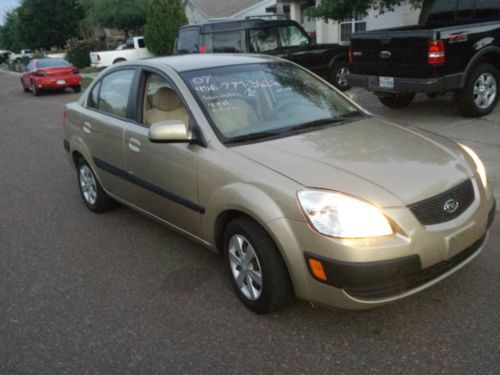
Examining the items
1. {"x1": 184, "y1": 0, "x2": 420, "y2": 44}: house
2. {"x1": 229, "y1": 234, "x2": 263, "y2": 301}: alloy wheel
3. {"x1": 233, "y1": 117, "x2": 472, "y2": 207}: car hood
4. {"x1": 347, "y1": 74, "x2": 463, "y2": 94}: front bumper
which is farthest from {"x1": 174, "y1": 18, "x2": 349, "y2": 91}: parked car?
{"x1": 229, "y1": 234, "x2": 263, "y2": 301}: alloy wheel

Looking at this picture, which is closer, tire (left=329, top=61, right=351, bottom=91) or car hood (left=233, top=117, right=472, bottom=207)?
car hood (left=233, top=117, right=472, bottom=207)

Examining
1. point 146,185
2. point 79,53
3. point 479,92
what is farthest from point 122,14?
point 146,185

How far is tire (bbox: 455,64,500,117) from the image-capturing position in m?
7.68

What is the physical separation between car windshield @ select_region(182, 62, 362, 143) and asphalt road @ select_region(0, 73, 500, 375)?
1.17 meters

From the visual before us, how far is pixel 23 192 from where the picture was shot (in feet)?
21.2

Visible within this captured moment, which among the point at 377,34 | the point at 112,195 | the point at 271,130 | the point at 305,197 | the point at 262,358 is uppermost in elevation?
the point at 377,34

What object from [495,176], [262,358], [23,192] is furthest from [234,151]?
[23,192]

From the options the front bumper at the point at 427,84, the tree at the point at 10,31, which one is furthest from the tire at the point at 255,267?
the tree at the point at 10,31

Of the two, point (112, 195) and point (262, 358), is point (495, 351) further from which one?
point (112, 195)

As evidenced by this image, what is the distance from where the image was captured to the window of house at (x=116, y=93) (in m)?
4.51

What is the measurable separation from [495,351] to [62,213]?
4.44 metres

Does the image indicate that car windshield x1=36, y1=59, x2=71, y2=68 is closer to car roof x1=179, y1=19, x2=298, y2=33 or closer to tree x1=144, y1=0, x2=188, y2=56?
tree x1=144, y1=0, x2=188, y2=56

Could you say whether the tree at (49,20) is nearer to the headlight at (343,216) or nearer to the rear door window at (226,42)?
the rear door window at (226,42)

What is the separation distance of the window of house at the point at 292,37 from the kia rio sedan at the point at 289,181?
24.9ft
